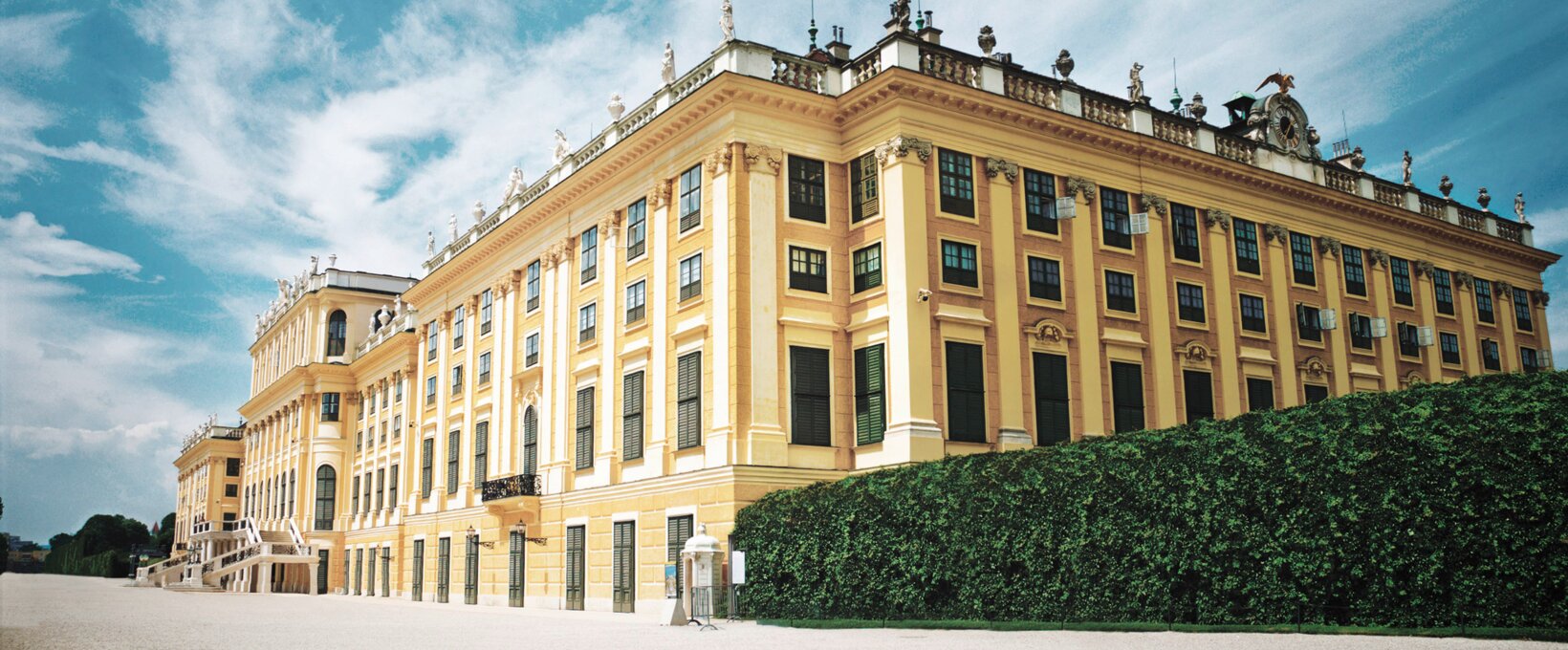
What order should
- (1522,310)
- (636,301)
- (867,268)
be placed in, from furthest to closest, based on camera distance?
(1522,310)
(636,301)
(867,268)

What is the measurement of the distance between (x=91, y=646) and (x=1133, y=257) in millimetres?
27902

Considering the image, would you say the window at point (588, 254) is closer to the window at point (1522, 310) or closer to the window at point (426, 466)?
the window at point (426, 466)

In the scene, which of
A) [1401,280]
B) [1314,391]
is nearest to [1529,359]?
[1401,280]

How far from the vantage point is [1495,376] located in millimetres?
16922

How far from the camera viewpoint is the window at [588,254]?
128 ft

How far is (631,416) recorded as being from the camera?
115 feet

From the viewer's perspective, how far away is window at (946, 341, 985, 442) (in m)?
30.7

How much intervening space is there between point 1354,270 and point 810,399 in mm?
22079

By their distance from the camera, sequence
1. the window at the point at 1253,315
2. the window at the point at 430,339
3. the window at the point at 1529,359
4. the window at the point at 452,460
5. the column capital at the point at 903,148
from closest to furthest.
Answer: the column capital at the point at 903,148 < the window at the point at 1253,315 < the window at the point at 1529,359 < the window at the point at 452,460 < the window at the point at 430,339

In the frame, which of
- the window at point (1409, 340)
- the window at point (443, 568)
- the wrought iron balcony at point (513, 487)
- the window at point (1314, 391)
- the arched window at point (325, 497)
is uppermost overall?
the window at point (1409, 340)

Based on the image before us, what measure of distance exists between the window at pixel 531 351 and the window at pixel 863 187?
14.5 meters

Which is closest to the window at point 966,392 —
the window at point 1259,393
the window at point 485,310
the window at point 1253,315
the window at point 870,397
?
the window at point 870,397

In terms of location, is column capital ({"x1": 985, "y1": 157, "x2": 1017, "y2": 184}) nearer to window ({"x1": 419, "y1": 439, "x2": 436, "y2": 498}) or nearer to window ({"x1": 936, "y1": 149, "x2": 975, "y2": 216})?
window ({"x1": 936, "y1": 149, "x2": 975, "y2": 216})

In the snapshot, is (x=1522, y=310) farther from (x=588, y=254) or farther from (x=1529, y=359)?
(x=588, y=254)
